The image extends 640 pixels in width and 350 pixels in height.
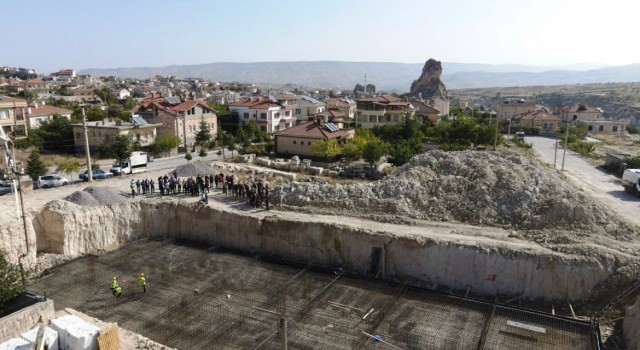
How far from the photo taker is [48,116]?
54156mm

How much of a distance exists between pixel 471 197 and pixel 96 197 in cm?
1998

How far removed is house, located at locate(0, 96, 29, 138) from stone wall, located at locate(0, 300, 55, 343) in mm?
42369

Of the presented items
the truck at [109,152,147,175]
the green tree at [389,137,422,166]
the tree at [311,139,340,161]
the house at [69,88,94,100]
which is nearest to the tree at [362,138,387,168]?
the green tree at [389,137,422,166]

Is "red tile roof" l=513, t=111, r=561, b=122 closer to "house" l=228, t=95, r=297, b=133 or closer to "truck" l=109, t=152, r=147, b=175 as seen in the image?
"house" l=228, t=95, r=297, b=133

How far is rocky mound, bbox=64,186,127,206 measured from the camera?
23.3m

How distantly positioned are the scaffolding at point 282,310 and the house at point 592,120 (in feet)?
190

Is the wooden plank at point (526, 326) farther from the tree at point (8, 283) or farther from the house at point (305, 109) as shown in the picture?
the house at point (305, 109)

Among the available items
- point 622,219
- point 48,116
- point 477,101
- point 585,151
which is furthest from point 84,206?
point 477,101

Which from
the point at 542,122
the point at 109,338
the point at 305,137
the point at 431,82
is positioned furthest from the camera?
the point at 431,82

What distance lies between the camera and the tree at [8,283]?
47.5ft

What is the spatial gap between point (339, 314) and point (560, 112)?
70.9 meters

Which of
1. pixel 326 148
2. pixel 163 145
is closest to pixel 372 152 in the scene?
pixel 326 148

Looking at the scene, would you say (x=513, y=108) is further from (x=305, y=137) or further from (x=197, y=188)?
(x=197, y=188)

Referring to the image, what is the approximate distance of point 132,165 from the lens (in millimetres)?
33219
